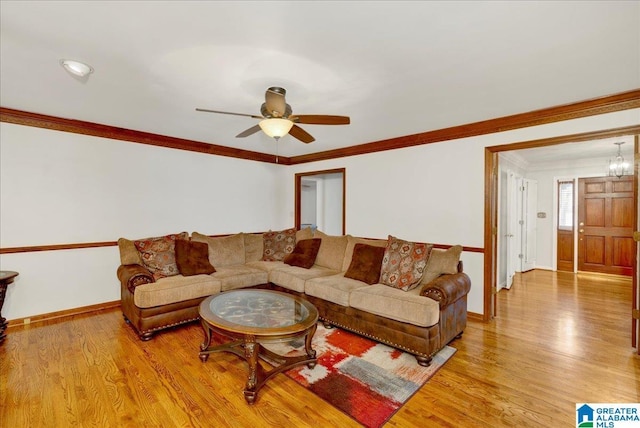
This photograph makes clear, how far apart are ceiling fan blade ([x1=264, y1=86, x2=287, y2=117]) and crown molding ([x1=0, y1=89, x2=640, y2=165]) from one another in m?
2.37

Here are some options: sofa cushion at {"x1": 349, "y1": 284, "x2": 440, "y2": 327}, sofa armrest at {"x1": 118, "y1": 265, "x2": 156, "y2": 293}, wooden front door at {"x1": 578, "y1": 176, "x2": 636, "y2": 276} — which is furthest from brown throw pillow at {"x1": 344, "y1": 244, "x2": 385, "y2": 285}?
wooden front door at {"x1": 578, "y1": 176, "x2": 636, "y2": 276}

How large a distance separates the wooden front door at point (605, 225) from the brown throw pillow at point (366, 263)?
18.1 ft

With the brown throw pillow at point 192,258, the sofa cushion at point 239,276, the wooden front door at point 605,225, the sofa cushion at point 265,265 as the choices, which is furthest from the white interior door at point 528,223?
the brown throw pillow at point 192,258

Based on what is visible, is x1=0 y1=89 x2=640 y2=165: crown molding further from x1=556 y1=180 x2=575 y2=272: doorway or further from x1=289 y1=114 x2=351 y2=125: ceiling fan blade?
x1=556 y1=180 x2=575 y2=272: doorway

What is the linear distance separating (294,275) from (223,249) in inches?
49.9

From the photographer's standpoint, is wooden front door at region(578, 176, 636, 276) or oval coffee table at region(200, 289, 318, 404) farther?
wooden front door at region(578, 176, 636, 276)

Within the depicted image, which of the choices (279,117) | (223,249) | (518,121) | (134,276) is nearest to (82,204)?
(134,276)

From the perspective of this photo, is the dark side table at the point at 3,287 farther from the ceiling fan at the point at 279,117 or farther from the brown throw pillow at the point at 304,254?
the brown throw pillow at the point at 304,254

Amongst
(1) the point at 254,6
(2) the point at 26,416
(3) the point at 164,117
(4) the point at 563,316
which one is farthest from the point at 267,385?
(4) the point at 563,316

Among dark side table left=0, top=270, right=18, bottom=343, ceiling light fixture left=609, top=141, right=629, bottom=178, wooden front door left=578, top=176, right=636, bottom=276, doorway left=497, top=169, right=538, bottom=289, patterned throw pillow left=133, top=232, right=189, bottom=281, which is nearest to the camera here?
dark side table left=0, top=270, right=18, bottom=343

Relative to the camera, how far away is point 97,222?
12.9 ft

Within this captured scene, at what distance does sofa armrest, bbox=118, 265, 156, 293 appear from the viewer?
316 cm

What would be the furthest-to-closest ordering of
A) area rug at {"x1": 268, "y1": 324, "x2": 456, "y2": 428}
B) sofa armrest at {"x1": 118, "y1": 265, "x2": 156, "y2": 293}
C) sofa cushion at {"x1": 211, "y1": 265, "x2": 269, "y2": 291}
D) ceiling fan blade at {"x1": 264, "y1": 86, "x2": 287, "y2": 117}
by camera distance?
sofa cushion at {"x1": 211, "y1": 265, "x2": 269, "y2": 291}
sofa armrest at {"x1": 118, "y1": 265, "x2": 156, "y2": 293}
ceiling fan blade at {"x1": 264, "y1": 86, "x2": 287, "y2": 117}
area rug at {"x1": 268, "y1": 324, "x2": 456, "y2": 428}

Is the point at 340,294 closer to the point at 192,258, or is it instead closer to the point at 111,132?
the point at 192,258
